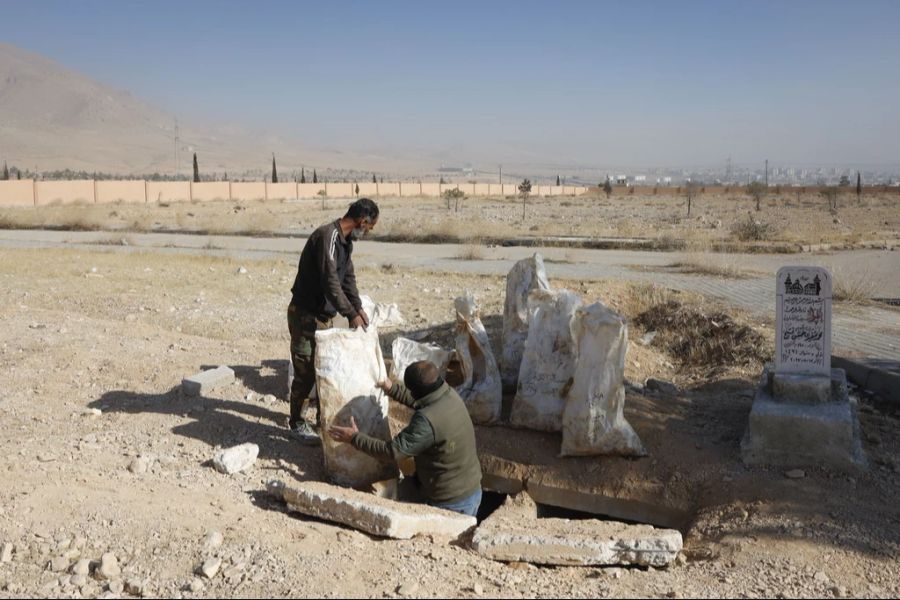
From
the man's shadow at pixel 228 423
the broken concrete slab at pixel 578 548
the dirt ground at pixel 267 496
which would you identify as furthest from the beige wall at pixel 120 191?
the broken concrete slab at pixel 578 548

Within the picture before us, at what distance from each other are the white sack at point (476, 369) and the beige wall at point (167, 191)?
41643 millimetres

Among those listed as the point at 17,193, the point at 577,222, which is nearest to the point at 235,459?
the point at 577,222

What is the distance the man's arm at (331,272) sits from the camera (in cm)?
515

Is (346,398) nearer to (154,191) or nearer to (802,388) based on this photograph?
(802,388)

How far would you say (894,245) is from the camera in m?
19.2

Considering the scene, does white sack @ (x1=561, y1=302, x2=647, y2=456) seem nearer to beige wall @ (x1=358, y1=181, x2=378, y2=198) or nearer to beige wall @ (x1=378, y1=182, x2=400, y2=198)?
beige wall @ (x1=358, y1=181, x2=378, y2=198)

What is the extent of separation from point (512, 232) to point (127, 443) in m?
18.2

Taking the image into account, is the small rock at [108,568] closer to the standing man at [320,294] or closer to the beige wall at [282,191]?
the standing man at [320,294]

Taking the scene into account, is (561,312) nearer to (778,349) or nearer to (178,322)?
(778,349)

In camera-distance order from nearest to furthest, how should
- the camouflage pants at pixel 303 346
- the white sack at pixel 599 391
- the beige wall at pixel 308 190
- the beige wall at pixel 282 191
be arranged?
the white sack at pixel 599 391 < the camouflage pants at pixel 303 346 < the beige wall at pixel 282 191 < the beige wall at pixel 308 190

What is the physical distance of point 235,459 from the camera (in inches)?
195

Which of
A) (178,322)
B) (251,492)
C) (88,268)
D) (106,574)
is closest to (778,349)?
(251,492)

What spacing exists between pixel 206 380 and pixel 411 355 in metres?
1.78

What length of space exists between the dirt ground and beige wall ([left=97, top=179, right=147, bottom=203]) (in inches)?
1409
